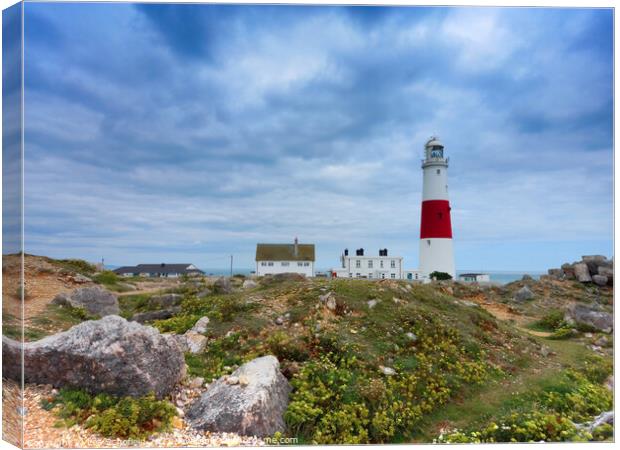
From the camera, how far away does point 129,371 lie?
6414 millimetres

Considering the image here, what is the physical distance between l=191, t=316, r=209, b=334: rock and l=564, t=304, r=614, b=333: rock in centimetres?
1505

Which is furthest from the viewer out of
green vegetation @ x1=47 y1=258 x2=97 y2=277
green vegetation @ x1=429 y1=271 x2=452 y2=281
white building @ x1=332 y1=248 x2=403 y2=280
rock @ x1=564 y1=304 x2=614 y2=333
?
white building @ x1=332 y1=248 x2=403 y2=280

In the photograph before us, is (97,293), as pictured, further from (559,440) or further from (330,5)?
(559,440)

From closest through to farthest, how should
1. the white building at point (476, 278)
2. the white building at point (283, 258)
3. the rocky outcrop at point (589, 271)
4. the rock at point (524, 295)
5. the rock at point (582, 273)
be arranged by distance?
the rocky outcrop at point (589, 271) < the rock at point (582, 273) < the rock at point (524, 295) < the white building at point (476, 278) < the white building at point (283, 258)

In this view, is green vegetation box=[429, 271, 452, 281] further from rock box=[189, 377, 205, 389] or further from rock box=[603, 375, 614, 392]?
rock box=[189, 377, 205, 389]

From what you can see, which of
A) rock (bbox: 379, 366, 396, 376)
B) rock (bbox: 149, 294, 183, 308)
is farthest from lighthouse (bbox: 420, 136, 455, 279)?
rock (bbox: 379, 366, 396, 376)

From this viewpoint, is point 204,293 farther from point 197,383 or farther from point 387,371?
point 387,371

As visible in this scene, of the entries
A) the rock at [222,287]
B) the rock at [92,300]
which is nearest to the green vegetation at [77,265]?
the rock at [92,300]

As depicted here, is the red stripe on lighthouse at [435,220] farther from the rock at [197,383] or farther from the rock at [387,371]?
the rock at [197,383]

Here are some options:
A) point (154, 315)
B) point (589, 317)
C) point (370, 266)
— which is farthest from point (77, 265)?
point (370, 266)

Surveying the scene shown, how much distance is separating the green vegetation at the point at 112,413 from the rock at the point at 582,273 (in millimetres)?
25718

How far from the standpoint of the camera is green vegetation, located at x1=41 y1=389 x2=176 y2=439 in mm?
5965

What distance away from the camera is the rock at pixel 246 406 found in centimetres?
609

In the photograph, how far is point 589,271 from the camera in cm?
2270
